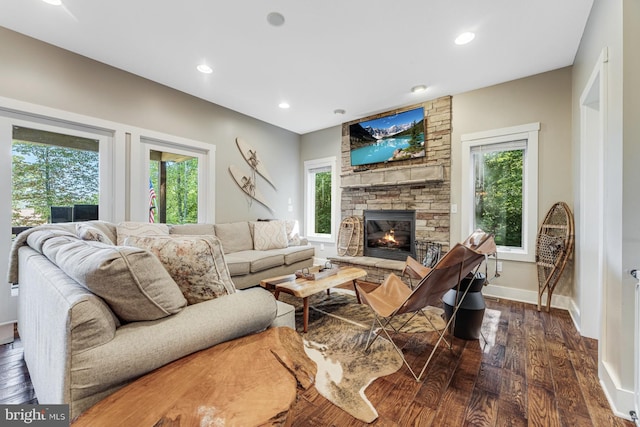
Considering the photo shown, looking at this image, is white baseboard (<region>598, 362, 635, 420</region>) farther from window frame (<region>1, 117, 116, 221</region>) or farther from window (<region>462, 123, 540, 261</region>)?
window frame (<region>1, 117, 116, 221</region>)

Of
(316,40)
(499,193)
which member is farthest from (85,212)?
(499,193)

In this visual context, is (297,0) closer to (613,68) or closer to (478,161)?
(613,68)

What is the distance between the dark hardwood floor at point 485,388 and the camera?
1412mm

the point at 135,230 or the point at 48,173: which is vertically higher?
the point at 48,173

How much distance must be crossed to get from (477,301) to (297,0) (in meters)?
2.85

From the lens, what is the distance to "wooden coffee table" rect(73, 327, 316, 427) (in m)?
0.66

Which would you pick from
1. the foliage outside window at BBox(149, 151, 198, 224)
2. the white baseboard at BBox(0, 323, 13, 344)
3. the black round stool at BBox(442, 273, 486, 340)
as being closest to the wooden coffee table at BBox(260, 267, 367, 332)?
the black round stool at BBox(442, 273, 486, 340)

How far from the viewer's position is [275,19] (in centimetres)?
227

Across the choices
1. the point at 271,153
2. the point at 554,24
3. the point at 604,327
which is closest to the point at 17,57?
the point at 271,153

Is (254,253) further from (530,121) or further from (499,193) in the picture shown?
(530,121)

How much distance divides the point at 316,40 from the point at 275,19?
0.45 metres

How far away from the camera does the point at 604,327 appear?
1.66 metres

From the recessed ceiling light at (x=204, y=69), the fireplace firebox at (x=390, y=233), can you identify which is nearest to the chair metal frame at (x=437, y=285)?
the fireplace firebox at (x=390, y=233)

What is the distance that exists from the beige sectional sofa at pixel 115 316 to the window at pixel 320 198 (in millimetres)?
3812
